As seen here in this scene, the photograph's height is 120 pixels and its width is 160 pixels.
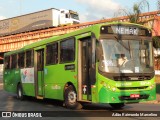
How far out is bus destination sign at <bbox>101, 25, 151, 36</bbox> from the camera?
12203 millimetres

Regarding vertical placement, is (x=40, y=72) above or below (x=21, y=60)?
below

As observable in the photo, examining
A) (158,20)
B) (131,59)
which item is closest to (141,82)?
(131,59)

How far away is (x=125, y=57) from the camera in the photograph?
39.3 ft

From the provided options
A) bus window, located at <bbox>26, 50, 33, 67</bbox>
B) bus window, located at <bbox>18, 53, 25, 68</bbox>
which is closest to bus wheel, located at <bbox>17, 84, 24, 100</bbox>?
bus window, located at <bbox>18, 53, 25, 68</bbox>

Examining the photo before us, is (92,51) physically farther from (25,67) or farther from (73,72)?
(25,67)

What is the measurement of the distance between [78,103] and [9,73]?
935 centimetres

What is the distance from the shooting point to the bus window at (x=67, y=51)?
1370 cm

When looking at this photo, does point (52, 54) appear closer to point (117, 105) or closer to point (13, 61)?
point (117, 105)

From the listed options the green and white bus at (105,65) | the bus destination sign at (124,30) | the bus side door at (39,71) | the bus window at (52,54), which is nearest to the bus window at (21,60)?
the bus side door at (39,71)

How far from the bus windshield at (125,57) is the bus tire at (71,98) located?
2.22 metres

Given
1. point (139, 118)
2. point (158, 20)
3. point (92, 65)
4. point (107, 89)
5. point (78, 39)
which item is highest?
point (158, 20)

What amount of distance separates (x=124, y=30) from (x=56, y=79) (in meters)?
4.12

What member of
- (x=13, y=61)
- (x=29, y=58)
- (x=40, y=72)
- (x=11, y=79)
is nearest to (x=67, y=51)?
(x=40, y=72)

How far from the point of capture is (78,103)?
13.4 metres
